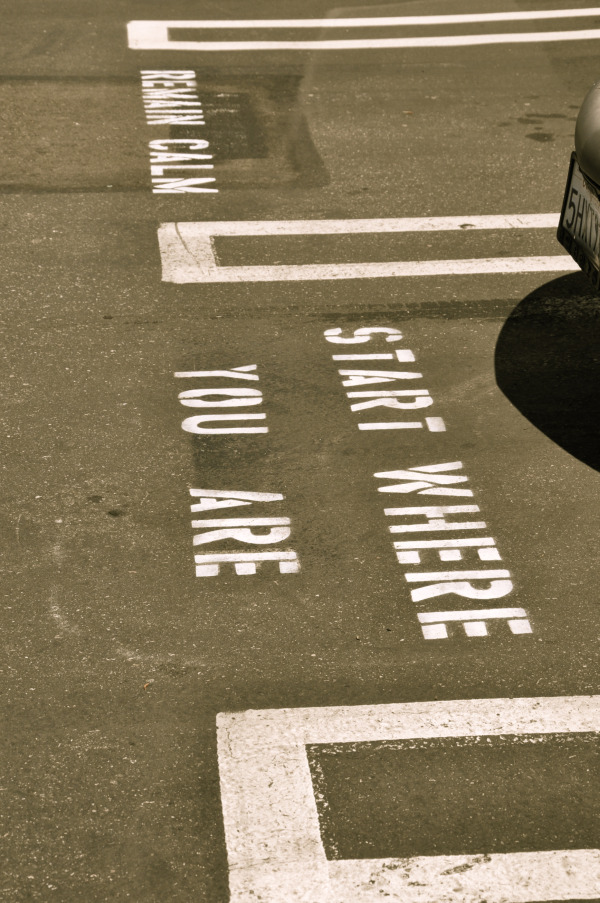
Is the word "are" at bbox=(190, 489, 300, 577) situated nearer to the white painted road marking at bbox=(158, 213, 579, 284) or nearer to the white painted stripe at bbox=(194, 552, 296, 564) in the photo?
the white painted stripe at bbox=(194, 552, 296, 564)

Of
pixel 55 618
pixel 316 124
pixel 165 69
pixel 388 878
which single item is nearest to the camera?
pixel 388 878

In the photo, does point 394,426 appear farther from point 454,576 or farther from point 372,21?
point 372,21

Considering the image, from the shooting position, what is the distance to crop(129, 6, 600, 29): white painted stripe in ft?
42.5

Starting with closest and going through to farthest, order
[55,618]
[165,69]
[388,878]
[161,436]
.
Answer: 1. [388,878]
2. [55,618]
3. [161,436]
4. [165,69]

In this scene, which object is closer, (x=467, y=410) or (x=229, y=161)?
(x=467, y=410)

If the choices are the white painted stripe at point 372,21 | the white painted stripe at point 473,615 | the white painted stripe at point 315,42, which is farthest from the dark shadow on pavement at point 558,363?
the white painted stripe at point 372,21

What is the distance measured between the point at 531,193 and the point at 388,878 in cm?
651

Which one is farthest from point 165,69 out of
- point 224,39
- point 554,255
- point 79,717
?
point 79,717

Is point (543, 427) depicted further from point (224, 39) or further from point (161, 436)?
point (224, 39)

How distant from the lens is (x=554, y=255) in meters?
8.18

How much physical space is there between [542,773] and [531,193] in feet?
19.5

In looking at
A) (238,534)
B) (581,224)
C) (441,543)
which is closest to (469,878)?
(441,543)

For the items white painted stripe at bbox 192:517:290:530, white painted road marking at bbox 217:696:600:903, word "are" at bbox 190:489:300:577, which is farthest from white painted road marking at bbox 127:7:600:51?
white painted road marking at bbox 217:696:600:903

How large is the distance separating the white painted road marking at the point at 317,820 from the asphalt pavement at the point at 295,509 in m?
0.01
